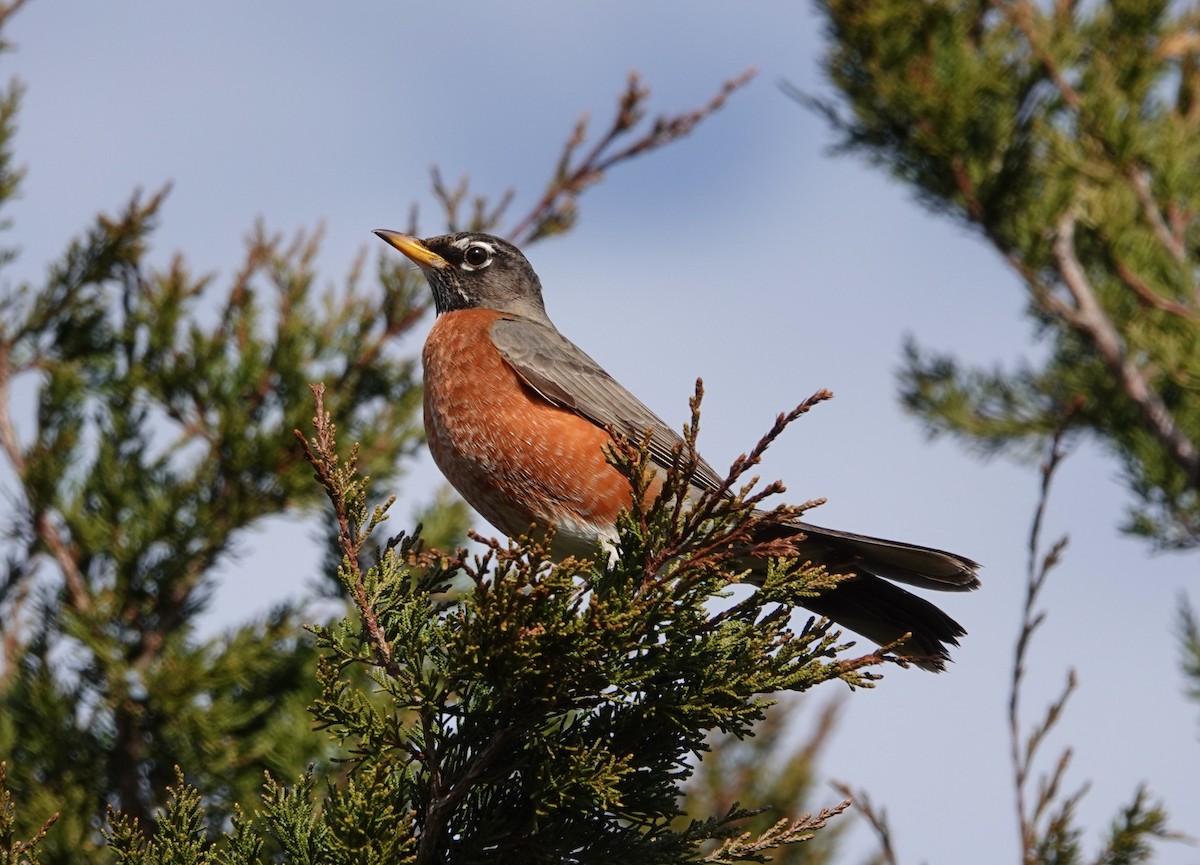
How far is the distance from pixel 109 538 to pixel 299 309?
117cm

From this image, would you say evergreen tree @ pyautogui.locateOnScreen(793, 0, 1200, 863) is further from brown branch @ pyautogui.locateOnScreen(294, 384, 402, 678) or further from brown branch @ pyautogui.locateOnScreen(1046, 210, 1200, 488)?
brown branch @ pyautogui.locateOnScreen(294, 384, 402, 678)

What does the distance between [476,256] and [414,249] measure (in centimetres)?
27

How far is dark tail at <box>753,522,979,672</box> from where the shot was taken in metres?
3.65

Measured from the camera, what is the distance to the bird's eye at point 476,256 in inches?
221

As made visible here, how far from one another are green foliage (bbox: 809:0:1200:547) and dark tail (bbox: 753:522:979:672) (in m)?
1.62

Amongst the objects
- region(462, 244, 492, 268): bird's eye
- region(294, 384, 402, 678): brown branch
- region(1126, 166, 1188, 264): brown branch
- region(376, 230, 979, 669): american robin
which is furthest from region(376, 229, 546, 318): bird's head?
region(294, 384, 402, 678): brown branch

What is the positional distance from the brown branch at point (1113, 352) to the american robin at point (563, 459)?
1624 mm

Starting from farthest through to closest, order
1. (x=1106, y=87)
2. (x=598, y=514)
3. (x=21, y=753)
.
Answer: (x=1106, y=87) → (x=21, y=753) → (x=598, y=514)

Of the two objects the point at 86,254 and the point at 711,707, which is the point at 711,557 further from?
the point at 86,254

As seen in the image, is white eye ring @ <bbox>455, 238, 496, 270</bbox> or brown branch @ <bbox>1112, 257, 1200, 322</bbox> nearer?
brown branch @ <bbox>1112, 257, 1200, 322</bbox>

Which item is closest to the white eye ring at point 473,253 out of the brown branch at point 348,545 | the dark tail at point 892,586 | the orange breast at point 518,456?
the orange breast at point 518,456

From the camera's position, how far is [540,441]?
421 cm

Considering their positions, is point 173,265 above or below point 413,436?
above

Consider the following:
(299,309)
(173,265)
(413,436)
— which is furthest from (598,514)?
(173,265)
